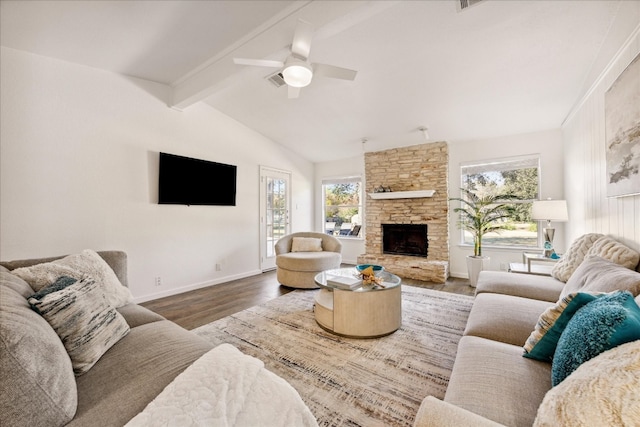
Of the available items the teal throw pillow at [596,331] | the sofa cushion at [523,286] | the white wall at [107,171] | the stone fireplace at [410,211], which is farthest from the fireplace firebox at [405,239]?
the teal throw pillow at [596,331]

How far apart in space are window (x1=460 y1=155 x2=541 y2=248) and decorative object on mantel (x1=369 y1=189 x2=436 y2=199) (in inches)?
33.3

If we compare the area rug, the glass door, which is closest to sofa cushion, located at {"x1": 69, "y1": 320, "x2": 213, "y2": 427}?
the area rug

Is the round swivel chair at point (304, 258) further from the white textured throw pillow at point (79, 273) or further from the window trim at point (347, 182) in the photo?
the white textured throw pillow at point (79, 273)

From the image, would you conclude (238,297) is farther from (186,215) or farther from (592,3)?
(592,3)

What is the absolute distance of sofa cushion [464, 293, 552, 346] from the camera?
154 cm

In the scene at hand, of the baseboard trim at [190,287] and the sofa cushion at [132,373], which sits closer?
the sofa cushion at [132,373]

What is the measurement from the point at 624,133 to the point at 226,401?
303cm

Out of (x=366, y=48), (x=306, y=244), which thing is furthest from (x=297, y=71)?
(x=306, y=244)

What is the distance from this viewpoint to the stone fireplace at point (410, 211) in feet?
15.3

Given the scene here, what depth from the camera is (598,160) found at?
2531mm

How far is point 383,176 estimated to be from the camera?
17.6 ft

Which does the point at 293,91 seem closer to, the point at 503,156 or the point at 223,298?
the point at 223,298

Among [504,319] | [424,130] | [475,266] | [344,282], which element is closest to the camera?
[504,319]

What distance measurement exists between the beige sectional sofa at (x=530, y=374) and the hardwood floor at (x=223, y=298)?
1.96m
